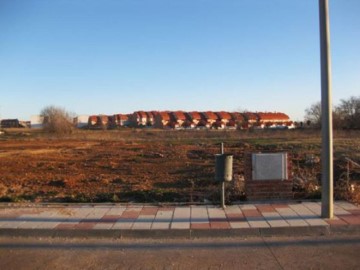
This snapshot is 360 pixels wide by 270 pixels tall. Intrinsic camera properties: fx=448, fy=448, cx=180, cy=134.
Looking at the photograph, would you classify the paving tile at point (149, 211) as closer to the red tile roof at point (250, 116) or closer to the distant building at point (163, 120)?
the distant building at point (163, 120)

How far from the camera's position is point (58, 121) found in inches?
3036

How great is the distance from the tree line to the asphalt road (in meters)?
68.5

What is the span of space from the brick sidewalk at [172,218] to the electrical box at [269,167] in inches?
27.2

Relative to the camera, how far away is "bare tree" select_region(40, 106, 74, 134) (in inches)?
3006

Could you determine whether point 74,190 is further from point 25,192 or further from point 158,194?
point 158,194

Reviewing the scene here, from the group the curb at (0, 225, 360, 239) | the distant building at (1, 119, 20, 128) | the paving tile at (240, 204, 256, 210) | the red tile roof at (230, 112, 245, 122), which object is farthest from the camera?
the distant building at (1, 119, 20, 128)

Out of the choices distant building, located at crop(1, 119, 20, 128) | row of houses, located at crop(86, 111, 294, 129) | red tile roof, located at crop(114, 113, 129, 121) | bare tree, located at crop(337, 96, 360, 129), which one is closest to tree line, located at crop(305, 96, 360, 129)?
bare tree, located at crop(337, 96, 360, 129)

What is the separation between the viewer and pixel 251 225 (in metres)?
7.14

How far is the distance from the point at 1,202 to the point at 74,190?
11.5ft

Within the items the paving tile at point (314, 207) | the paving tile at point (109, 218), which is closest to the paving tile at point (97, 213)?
the paving tile at point (109, 218)

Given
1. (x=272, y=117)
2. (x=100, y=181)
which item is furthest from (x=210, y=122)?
(x=100, y=181)

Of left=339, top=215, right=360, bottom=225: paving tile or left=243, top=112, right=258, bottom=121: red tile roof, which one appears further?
left=243, top=112, right=258, bottom=121: red tile roof

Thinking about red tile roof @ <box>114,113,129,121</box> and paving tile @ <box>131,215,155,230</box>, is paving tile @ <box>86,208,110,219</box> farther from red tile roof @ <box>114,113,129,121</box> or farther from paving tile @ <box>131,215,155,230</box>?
red tile roof @ <box>114,113,129,121</box>

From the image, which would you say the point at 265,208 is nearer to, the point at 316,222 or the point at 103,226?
the point at 316,222
